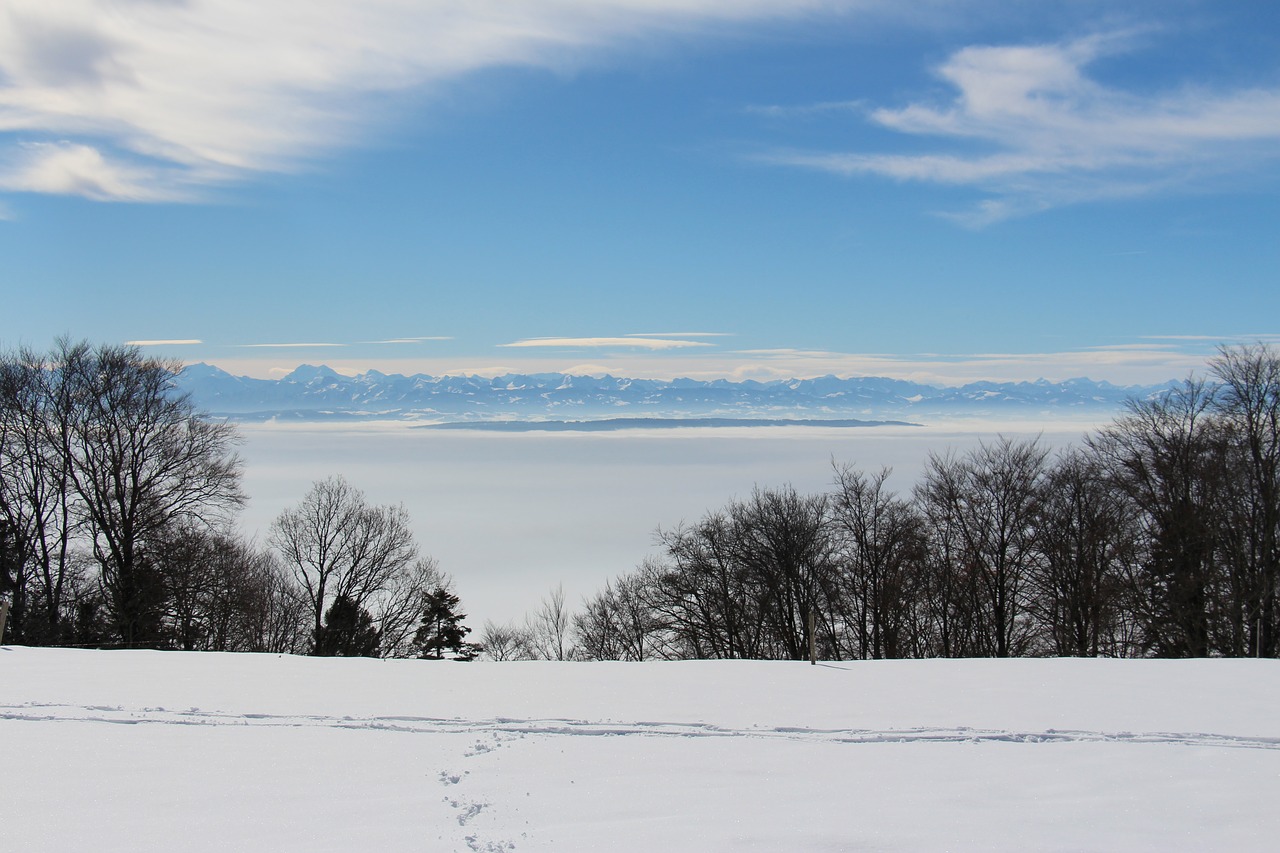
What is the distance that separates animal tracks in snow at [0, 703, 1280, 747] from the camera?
9.11m

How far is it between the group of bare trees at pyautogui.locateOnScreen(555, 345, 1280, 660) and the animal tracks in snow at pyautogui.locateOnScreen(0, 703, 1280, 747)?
19.9 m

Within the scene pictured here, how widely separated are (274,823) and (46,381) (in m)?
29.8

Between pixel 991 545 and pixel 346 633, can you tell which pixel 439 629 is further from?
pixel 991 545

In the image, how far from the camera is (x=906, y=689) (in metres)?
11.9

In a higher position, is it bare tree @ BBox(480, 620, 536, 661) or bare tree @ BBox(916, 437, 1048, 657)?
bare tree @ BBox(916, 437, 1048, 657)

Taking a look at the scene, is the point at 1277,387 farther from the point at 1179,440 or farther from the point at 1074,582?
the point at 1074,582

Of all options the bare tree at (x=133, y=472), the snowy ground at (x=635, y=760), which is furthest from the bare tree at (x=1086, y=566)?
the bare tree at (x=133, y=472)

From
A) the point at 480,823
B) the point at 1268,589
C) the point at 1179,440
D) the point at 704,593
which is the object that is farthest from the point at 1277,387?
the point at 480,823

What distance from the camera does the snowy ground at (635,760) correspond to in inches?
254

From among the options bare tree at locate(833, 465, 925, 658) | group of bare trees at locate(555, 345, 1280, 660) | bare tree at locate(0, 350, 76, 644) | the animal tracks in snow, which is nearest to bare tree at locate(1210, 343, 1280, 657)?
group of bare trees at locate(555, 345, 1280, 660)

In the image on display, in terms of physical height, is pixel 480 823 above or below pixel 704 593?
above

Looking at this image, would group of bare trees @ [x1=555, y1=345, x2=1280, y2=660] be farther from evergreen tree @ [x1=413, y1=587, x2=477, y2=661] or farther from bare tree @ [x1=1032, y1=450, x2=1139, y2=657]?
evergreen tree @ [x1=413, y1=587, x2=477, y2=661]

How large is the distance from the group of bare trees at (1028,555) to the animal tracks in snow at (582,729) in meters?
19.9

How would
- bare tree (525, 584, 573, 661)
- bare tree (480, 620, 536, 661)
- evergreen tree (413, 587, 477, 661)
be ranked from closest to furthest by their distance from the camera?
evergreen tree (413, 587, 477, 661) → bare tree (480, 620, 536, 661) → bare tree (525, 584, 573, 661)
